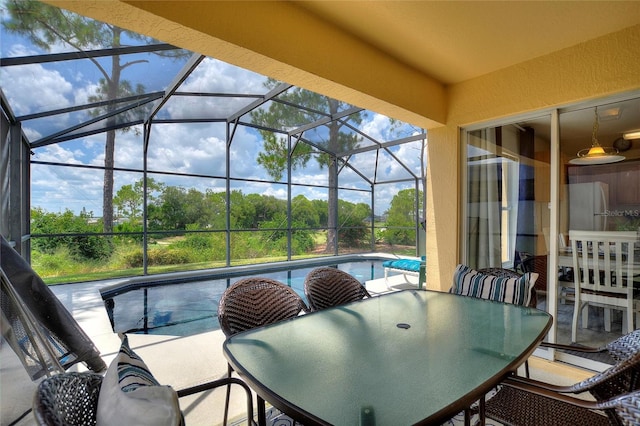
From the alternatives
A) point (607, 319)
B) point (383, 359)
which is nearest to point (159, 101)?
point (383, 359)

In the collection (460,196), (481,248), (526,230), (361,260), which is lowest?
(361,260)

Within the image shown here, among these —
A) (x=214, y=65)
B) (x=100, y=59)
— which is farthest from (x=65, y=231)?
(x=214, y=65)

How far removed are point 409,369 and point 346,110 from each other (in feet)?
21.2

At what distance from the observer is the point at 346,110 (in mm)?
7004

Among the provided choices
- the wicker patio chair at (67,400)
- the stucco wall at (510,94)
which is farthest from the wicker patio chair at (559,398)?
the stucco wall at (510,94)

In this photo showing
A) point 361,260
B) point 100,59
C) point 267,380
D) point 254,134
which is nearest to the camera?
point 267,380

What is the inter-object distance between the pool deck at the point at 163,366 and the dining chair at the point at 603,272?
303cm

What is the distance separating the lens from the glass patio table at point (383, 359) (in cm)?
99

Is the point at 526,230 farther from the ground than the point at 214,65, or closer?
closer

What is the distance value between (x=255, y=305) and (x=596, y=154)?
3.12 meters

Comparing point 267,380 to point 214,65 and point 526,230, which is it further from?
point 214,65

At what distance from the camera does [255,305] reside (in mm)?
2033

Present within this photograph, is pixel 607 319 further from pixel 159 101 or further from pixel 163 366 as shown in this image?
pixel 159 101

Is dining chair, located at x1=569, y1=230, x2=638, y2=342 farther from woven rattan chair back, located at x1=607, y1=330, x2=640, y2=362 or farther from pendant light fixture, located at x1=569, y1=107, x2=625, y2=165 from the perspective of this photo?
woven rattan chair back, located at x1=607, y1=330, x2=640, y2=362
